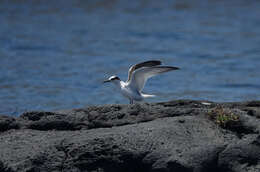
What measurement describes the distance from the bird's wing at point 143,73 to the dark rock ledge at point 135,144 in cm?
247

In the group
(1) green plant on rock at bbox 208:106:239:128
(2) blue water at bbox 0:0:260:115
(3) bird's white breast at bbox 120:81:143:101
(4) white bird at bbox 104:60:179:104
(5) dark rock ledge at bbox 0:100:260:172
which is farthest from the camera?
(2) blue water at bbox 0:0:260:115

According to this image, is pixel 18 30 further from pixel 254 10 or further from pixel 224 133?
pixel 224 133

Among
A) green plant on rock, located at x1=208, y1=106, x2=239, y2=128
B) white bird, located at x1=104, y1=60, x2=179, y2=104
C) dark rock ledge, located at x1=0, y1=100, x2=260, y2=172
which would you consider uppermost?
white bird, located at x1=104, y1=60, x2=179, y2=104

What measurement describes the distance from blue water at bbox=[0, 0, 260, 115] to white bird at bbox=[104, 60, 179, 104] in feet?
9.33

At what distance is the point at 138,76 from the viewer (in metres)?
12.4

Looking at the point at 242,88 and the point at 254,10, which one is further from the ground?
the point at 254,10

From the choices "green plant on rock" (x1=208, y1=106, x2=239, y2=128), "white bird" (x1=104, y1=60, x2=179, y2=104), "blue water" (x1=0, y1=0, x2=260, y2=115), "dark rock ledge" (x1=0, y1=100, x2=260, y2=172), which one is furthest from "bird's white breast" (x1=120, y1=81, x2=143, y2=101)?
"green plant on rock" (x1=208, y1=106, x2=239, y2=128)

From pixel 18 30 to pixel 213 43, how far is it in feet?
27.9

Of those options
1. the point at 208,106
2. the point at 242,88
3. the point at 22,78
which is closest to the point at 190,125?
the point at 208,106

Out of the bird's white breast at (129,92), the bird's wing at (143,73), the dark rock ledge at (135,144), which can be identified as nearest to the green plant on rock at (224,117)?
the dark rock ledge at (135,144)

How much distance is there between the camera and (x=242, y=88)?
17500mm

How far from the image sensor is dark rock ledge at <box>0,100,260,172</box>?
28.0ft

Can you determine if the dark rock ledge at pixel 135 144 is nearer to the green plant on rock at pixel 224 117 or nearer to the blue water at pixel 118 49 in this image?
the green plant on rock at pixel 224 117

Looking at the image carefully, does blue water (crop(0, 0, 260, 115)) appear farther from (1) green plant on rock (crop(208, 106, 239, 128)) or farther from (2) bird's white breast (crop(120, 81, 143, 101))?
(1) green plant on rock (crop(208, 106, 239, 128))
